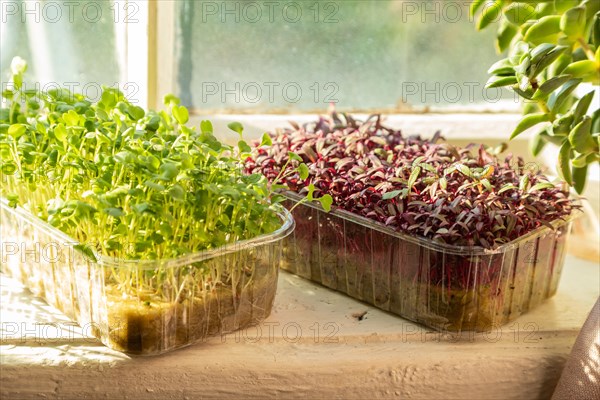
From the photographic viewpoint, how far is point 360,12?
1515 mm

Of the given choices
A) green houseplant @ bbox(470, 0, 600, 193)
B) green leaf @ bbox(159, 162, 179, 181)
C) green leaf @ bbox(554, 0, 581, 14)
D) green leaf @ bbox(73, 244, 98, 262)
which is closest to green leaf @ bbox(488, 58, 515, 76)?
green houseplant @ bbox(470, 0, 600, 193)

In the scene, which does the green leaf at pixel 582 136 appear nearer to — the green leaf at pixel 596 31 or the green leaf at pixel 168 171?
the green leaf at pixel 596 31

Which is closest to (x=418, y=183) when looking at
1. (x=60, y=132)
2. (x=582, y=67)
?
(x=582, y=67)

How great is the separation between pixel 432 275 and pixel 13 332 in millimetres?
542

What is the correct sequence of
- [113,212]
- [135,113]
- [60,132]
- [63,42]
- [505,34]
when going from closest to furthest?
[113,212] < [60,132] < [135,113] < [505,34] < [63,42]

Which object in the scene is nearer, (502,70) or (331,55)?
(502,70)

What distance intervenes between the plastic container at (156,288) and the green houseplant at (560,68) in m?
0.37

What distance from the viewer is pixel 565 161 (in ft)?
3.75

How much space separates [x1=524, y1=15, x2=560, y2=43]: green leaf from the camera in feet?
3.61

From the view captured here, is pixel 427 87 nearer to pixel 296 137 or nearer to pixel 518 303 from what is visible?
pixel 296 137

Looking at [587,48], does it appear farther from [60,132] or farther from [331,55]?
[60,132]

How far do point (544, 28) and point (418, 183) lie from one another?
10.4 inches

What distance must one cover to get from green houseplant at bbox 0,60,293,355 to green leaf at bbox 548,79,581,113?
0.39 meters

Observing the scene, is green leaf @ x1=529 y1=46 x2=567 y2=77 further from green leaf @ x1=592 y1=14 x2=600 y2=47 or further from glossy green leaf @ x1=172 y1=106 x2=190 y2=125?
glossy green leaf @ x1=172 y1=106 x2=190 y2=125
